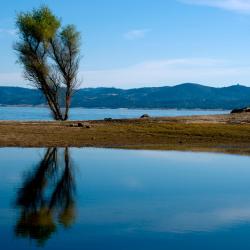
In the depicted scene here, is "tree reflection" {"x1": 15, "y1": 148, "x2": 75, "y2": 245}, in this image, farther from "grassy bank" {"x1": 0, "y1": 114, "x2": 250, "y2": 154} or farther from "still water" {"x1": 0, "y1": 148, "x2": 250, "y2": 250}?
"grassy bank" {"x1": 0, "y1": 114, "x2": 250, "y2": 154}

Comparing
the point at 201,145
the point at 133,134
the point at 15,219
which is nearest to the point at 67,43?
the point at 133,134

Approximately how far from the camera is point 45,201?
22.2 m

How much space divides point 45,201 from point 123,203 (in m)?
3.00

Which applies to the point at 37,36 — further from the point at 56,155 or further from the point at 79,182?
the point at 79,182

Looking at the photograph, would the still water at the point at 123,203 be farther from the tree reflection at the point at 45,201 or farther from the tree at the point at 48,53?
the tree at the point at 48,53

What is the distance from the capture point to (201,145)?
47.0 metres

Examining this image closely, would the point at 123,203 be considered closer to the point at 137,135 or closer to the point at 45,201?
the point at 45,201

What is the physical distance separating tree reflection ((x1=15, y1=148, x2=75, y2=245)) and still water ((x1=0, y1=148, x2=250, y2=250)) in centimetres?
3

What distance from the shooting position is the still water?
16719 millimetres

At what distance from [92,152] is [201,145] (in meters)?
10.9

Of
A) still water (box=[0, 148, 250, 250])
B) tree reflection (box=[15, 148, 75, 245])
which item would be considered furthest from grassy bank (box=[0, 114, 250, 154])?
tree reflection (box=[15, 148, 75, 245])

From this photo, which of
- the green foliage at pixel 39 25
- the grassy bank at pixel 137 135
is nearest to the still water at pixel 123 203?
the grassy bank at pixel 137 135

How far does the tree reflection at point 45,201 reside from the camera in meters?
17.7

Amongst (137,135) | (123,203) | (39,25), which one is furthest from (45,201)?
(39,25)
